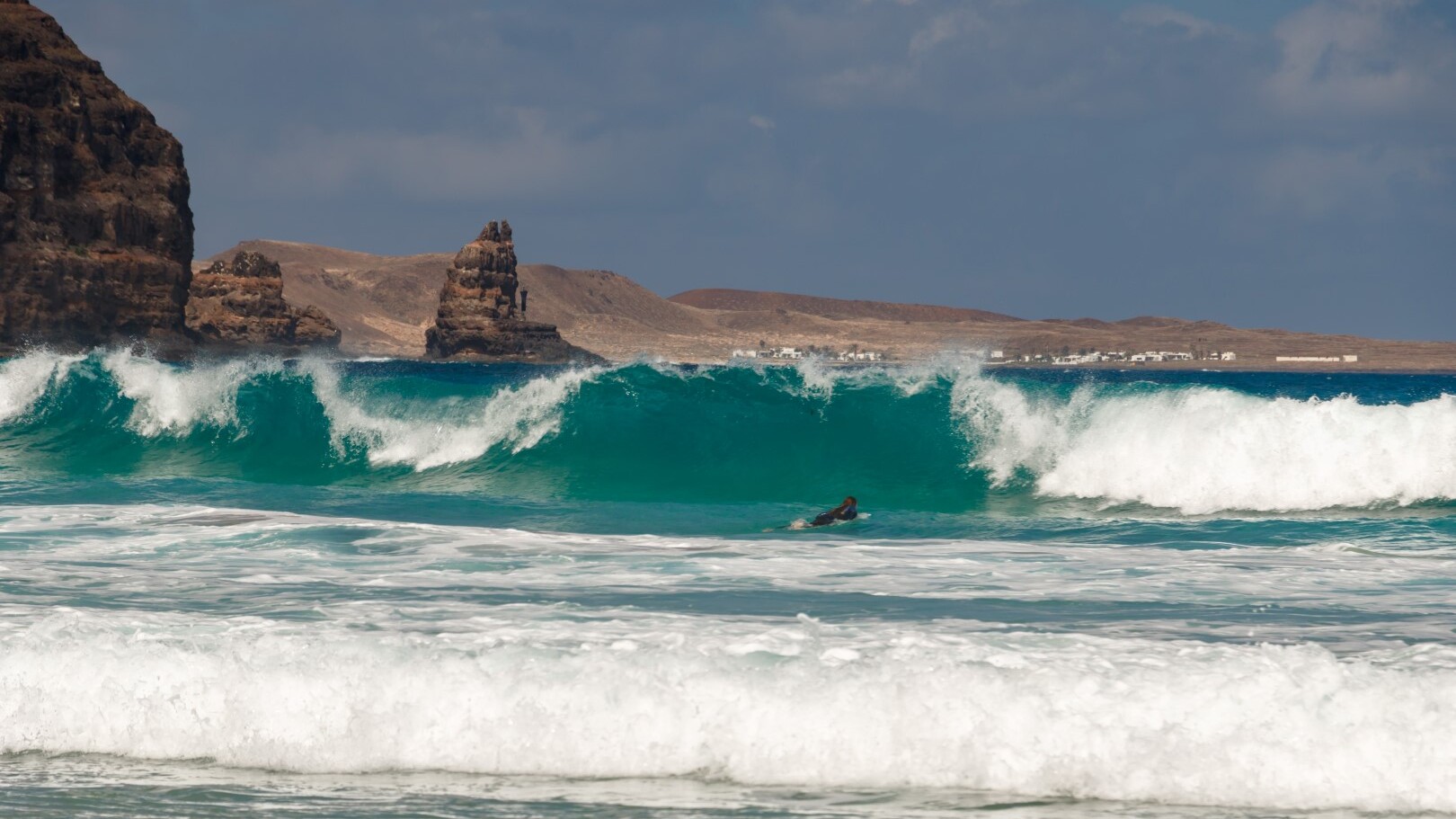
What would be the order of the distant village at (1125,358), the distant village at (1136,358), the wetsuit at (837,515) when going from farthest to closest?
1. the distant village at (1136,358)
2. the distant village at (1125,358)
3. the wetsuit at (837,515)

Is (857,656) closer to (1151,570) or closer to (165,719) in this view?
(165,719)

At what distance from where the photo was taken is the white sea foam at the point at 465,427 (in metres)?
24.1

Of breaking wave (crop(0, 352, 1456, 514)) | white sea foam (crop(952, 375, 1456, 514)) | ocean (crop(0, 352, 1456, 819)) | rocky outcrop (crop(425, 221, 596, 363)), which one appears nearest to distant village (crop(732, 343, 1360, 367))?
rocky outcrop (crop(425, 221, 596, 363))

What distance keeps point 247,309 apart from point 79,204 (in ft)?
78.0

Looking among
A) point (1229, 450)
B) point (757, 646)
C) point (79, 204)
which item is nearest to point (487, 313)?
point (79, 204)

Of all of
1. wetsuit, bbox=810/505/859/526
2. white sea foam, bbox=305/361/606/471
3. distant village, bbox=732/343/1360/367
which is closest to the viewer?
wetsuit, bbox=810/505/859/526

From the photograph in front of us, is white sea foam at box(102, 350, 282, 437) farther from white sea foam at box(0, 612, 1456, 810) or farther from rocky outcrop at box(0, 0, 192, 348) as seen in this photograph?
rocky outcrop at box(0, 0, 192, 348)

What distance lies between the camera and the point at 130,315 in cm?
8125

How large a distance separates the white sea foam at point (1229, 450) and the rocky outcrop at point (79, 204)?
219 ft

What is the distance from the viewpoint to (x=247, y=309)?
10631cm

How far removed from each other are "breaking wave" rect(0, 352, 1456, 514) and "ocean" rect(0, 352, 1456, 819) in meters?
0.17

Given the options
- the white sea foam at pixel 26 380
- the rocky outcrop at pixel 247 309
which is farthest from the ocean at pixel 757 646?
the rocky outcrop at pixel 247 309

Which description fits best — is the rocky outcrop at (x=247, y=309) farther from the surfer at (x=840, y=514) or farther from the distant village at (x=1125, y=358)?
the surfer at (x=840, y=514)

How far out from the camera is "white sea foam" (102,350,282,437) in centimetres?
2747
